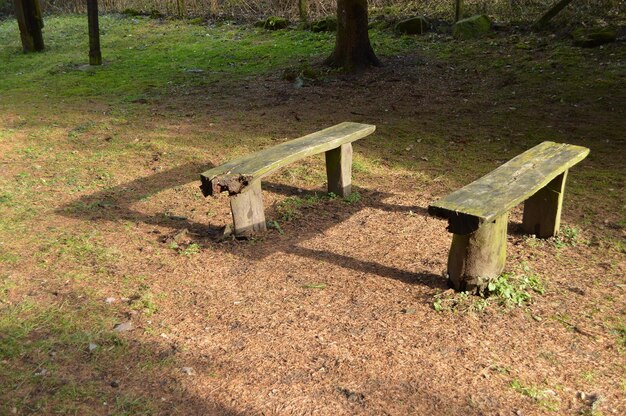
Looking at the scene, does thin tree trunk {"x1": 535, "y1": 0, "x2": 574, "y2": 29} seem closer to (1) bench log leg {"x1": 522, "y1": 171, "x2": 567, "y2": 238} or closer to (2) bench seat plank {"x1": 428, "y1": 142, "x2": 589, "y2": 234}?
(2) bench seat plank {"x1": 428, "y1": 142, "x2": 589, "y2": 234}

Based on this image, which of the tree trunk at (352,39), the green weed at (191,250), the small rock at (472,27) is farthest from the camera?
the small rock at (472,27)

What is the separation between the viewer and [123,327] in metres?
3.47

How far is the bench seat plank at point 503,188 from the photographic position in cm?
339

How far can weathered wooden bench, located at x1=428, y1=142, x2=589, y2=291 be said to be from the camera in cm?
341

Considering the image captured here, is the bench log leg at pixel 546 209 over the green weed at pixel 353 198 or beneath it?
over

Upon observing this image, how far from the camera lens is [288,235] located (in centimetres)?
475

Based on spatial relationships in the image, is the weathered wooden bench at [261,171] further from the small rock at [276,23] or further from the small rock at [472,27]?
the small rock at [276,23]

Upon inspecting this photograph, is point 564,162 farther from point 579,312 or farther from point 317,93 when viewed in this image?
point 317,93

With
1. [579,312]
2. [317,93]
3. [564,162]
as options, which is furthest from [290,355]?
[317,93]

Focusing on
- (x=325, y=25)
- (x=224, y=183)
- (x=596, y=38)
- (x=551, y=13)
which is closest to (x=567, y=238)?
(x=224, y=183)

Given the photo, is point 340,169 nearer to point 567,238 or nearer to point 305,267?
point 305,267

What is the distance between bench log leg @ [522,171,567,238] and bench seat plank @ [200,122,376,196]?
5.22 feet

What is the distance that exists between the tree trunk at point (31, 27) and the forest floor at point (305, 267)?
5.30 meters

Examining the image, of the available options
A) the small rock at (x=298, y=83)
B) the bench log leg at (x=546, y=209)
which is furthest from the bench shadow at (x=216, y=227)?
the small rock at (x=298, y=83)
